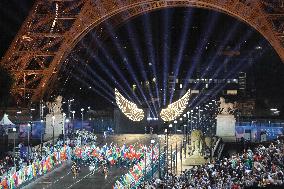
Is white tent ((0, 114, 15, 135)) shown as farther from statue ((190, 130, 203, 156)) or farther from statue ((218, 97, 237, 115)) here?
statue ((218, 97, 237, 115))

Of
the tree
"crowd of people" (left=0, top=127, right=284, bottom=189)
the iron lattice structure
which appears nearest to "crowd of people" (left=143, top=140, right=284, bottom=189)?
"crowd of people" (left=0, top=127, right=284, bottom=189)

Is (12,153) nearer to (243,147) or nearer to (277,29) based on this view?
(243,147)

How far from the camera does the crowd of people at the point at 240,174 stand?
2378 cm

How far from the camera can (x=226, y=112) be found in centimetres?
4772

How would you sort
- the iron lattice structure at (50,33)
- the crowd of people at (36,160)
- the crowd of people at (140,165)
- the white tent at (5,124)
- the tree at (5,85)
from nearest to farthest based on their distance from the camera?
the crowd of people at (140,165)
the crowd of people at (36,160)
the white tent at (5,124)
the tree at (5,85)
the iron lattice structure at (50,33)

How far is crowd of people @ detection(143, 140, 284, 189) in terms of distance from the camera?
23.8 m

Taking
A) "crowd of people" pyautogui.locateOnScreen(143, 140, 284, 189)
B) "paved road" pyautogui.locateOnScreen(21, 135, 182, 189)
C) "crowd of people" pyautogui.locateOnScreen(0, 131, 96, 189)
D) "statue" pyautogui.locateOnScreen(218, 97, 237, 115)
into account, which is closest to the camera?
"crowd of people" pyautogui.locateOnScreen(143, 140, 284, 189)

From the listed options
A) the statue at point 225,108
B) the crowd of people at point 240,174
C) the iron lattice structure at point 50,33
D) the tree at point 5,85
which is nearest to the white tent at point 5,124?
the tree at point 5,85

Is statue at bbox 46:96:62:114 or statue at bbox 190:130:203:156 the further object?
statue at bbox 46:96:62:114

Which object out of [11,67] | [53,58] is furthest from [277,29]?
[11,67]

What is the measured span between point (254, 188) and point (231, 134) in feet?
87.7

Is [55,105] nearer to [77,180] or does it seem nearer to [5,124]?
[5,124]

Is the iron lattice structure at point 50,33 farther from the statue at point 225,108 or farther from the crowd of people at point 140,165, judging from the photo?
the statue at point 225,108

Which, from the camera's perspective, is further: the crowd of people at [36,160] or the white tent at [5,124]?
the white tent at [5,124]
